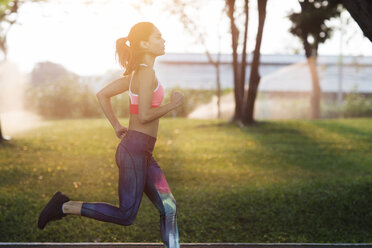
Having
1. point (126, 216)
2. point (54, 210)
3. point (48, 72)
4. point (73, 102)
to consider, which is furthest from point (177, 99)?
point (48, 72)

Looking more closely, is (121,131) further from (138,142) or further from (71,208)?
(71,208)

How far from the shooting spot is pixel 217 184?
8.32 metres

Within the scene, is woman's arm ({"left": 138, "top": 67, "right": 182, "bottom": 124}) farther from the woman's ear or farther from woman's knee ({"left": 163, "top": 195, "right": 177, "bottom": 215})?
woman's knee ({"left": 163, "top": 195, "right": 177, "bottom": 215})

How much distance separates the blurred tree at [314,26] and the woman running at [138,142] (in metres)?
A: 12.7

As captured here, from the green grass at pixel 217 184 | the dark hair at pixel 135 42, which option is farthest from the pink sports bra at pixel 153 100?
the green grass at pixel 217 184

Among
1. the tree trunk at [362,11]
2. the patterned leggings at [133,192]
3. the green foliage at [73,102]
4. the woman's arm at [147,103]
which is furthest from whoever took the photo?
the green foliage at [73,102]

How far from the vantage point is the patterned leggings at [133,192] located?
3520 millimetres

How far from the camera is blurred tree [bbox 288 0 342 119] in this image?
58.4 ft

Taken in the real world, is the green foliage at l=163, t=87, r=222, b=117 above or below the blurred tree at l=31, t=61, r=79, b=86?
below

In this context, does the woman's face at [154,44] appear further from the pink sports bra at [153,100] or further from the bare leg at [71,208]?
the bare leg at [71,208]

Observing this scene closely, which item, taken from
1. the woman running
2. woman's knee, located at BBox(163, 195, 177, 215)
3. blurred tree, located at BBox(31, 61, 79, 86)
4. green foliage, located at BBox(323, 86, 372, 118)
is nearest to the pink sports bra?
the woman running

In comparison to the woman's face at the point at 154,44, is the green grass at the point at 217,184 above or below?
below

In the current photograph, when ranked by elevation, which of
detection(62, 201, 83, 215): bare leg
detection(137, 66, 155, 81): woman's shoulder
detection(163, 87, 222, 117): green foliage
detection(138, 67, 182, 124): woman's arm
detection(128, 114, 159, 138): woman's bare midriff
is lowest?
detection(163, 87, 222, 117): green foliage

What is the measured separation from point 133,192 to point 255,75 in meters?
11.9
